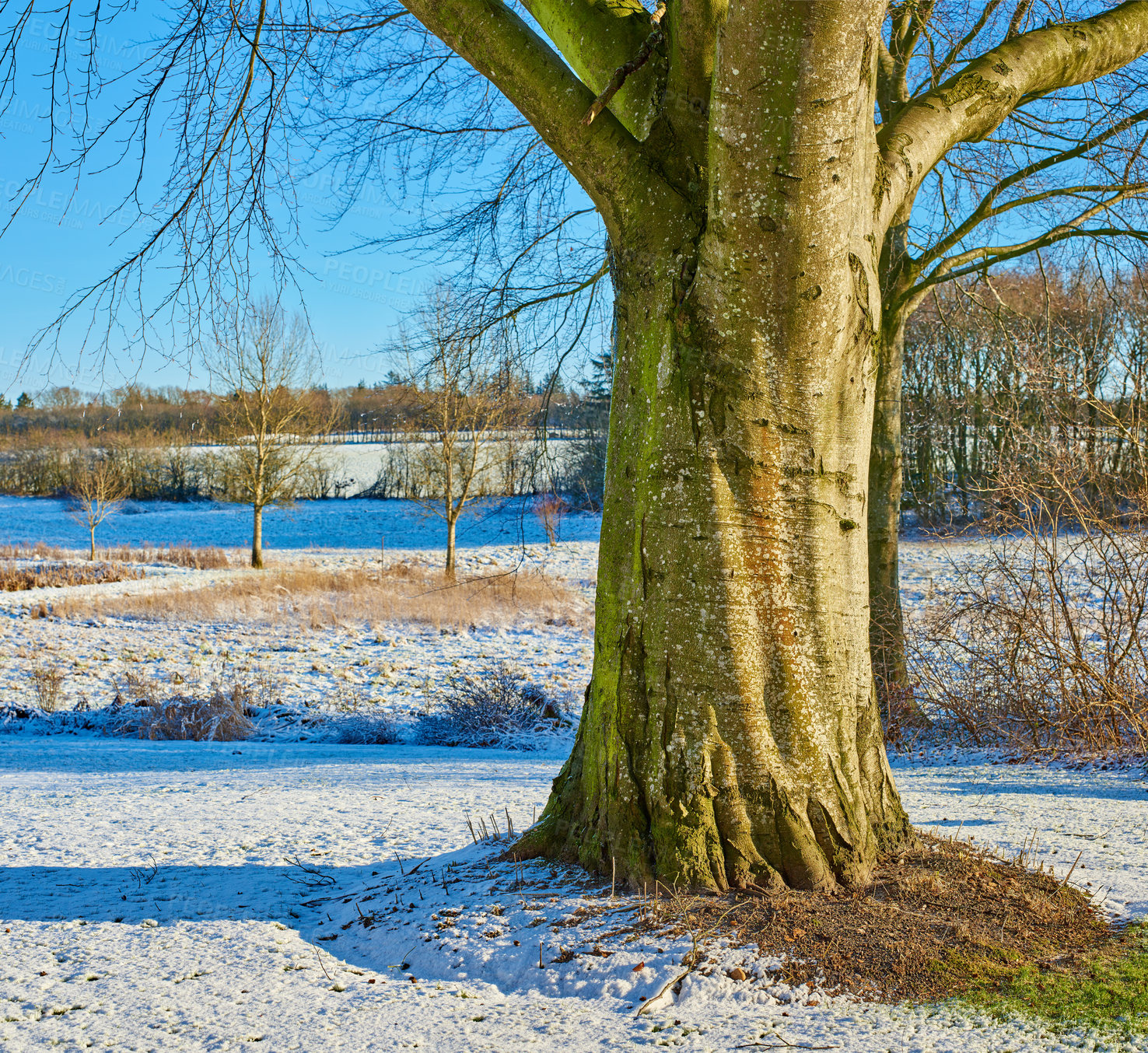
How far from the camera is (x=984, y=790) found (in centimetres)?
500

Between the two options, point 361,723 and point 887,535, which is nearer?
point 887,535

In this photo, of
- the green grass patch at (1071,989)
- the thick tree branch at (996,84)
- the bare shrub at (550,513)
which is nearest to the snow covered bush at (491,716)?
the green grass patch at (1071,989)

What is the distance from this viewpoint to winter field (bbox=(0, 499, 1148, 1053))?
1907 mm

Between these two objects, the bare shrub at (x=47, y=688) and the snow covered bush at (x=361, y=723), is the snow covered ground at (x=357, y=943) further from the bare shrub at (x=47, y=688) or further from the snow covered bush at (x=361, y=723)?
the bare shrub at (x=47, y=688)

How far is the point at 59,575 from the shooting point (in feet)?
60.0

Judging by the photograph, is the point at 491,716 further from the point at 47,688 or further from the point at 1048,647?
the point at 1048,647

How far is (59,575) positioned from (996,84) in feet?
67.6

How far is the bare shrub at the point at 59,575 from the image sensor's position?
17297mm

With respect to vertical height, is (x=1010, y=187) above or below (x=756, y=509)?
above

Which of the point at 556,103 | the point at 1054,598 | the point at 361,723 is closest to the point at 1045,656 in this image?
the point at 1054,598

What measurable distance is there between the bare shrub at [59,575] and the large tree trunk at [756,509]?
60.1 ft

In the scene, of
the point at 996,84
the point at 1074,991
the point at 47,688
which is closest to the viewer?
the point at 1074,991

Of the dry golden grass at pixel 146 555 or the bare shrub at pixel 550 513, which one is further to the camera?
the bare shrub at pixel 550 513

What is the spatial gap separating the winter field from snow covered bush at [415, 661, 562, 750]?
31 centimetres
